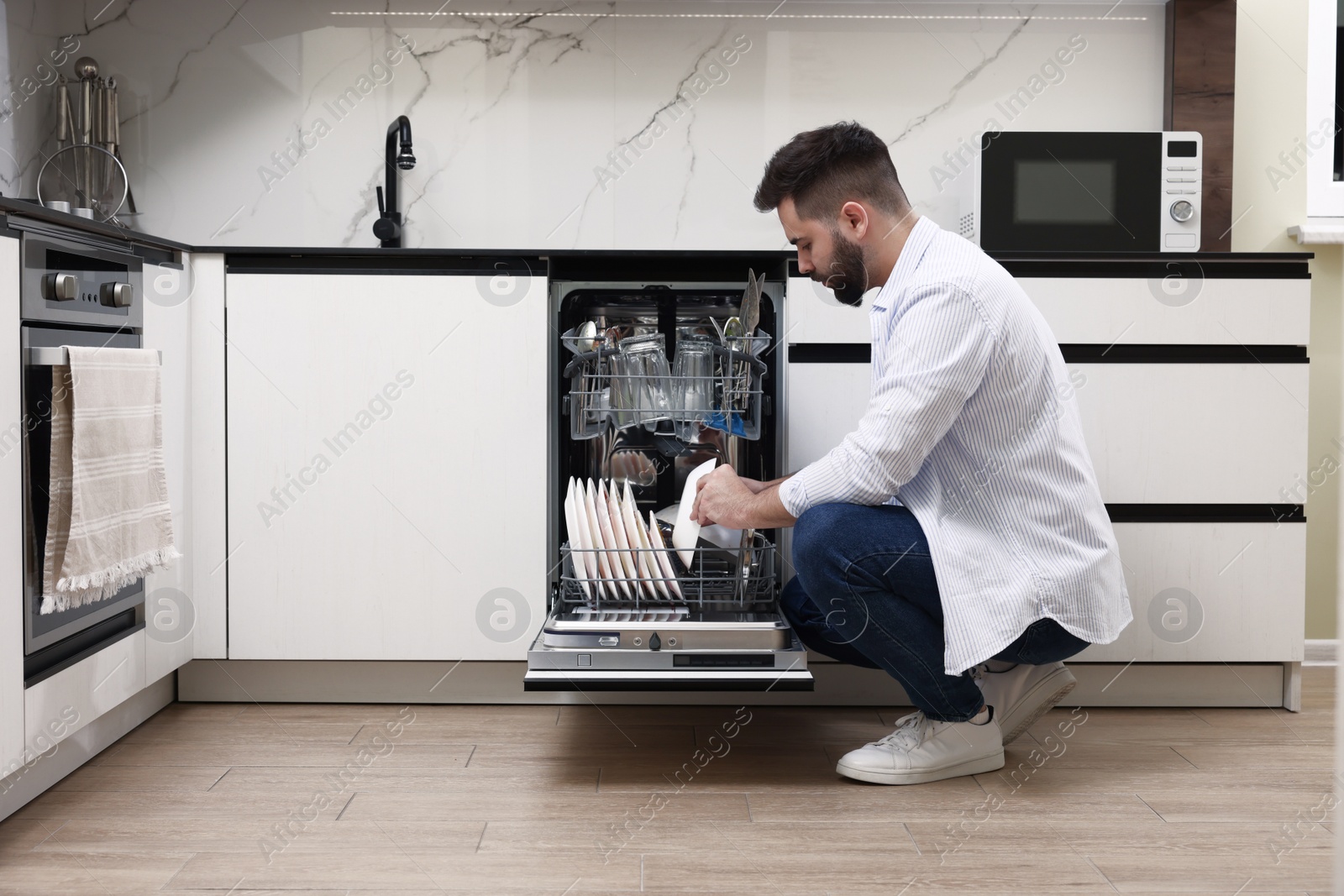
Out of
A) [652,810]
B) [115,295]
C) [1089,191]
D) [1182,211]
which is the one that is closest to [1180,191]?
[1182,211]

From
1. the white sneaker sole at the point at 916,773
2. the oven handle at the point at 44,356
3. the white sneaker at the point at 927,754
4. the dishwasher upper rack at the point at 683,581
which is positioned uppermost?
the oven handle at the point at 44,356

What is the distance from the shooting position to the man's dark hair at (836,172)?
1654 millimetres

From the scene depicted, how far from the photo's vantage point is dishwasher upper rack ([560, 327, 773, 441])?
1.79 metres

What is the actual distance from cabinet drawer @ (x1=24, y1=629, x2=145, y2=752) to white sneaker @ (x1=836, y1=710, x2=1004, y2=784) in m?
1.28

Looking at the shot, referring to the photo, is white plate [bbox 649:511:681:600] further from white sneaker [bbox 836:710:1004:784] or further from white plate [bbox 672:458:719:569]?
white sneaker [bbox 836:710:1004:784]

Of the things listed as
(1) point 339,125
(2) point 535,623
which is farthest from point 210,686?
(1) point 339,125

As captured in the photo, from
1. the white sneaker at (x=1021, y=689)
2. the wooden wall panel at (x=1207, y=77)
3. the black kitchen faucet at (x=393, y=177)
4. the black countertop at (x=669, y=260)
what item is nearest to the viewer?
the white sneaker at (x=1021, y=689)

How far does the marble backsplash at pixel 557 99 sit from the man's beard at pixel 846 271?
871 mm

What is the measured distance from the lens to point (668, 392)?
185 centimetres

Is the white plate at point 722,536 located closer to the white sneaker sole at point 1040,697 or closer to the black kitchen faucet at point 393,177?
the white sneaker sole at point 1040,697

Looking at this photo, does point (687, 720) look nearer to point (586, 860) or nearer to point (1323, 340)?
point (586, 860)

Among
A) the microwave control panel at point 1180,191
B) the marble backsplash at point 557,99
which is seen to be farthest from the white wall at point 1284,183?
the microwave control panel at point 1180,191

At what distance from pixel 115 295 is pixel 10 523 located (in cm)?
45

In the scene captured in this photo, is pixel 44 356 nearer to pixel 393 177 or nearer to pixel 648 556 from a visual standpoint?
pixel 648 556
